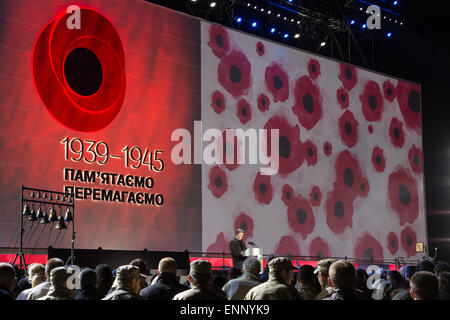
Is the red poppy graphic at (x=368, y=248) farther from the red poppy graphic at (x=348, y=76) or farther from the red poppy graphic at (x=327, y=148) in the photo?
the red poppy graphic at (x=348, y=76)

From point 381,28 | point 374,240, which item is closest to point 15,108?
point 374,240

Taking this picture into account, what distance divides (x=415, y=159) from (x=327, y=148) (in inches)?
124

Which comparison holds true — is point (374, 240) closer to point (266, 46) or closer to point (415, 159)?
point (415, 159)

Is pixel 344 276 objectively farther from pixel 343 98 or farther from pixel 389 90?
pixel 389 90

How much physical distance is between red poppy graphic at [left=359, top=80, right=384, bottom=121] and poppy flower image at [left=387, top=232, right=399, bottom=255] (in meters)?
2.81

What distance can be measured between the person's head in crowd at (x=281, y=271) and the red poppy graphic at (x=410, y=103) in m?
12.8

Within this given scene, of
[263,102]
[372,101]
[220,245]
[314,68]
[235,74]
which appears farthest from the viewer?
[372,101]

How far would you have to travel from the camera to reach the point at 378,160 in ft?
48.4

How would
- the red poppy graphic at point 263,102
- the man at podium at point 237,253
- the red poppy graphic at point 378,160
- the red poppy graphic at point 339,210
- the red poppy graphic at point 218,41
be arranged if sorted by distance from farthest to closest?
the red poppy graphic at point 378,160 < the red poppy graphic at point 339,210 < the red poppy graphic at point 263,102 < the red poppy graphic at point 218,41 < the man at podium at point 237,253

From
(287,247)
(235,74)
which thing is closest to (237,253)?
(287,247)

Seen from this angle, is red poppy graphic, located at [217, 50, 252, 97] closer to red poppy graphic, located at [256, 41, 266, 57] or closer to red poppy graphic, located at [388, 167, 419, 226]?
red poppy graphic, located at [256, 41, 266, 57]

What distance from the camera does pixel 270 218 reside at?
12422 mm

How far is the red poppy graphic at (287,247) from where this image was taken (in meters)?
12.4

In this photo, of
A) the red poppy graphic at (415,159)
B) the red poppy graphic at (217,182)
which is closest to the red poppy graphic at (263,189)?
the red poppy graphic at (217,182)
